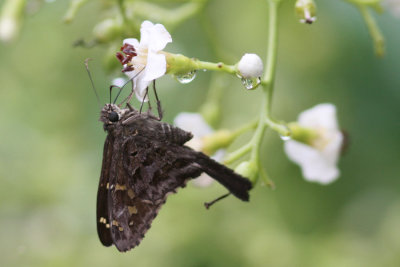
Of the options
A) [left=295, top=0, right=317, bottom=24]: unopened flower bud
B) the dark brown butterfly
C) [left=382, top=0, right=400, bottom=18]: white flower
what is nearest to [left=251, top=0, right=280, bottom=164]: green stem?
[left=295, top=0, right=317, bottom=24]: unopened flower bud

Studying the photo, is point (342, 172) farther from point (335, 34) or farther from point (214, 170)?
point (214, 170)

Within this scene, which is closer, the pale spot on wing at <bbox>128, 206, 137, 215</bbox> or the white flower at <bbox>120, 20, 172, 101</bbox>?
the white flower at <bbox>120, 20, 172, 101</bbox>

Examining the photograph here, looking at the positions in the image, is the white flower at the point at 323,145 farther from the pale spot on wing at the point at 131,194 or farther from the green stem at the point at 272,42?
Result: the pale spot on wing at the point at 131,194

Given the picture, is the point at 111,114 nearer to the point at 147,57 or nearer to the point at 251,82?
the point at 147,57

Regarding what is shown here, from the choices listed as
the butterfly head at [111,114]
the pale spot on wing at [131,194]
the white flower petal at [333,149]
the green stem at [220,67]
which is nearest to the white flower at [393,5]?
the white flower petal at [333,149]

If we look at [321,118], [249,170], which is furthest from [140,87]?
[321,118]

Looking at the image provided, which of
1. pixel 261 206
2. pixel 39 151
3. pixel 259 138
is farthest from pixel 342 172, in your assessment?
pixel 39 151

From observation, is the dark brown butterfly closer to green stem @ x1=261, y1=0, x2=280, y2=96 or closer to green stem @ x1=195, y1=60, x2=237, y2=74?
green stem @ x1=195, y1=60, x2=237, y2=74

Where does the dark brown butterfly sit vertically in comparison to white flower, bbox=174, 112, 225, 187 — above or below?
above
